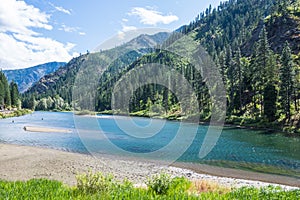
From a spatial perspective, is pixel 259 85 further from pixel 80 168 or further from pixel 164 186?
pixel 164 186

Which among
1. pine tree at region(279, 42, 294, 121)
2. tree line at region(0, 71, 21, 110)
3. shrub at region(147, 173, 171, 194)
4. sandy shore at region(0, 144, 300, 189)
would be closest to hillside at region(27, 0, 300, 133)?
pine tree at region(279, 42, 294, 121)

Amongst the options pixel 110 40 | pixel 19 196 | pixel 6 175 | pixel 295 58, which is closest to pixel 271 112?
pixel 295 58

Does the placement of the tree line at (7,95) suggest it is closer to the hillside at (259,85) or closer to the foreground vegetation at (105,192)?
the hillside at (259,85)

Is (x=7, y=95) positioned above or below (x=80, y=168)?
above

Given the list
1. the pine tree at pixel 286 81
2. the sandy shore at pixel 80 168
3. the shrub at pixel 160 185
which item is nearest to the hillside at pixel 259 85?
the pine tree at pixel 286 81

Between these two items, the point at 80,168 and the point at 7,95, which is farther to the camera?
the point at 7,95

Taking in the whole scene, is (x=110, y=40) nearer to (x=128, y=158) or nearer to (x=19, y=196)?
(x=128, y=158)

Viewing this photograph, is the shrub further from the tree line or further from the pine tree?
the tree line

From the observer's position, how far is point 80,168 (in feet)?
96.6

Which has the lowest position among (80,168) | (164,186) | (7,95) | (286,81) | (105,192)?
(80,168)

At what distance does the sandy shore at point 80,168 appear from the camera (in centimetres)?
2530

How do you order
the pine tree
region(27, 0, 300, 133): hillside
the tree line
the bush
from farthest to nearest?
the tree line → region(27, 0, 300, 133): hillside → the pine tree → the bush

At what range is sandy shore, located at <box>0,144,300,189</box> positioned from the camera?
25297 millimetres

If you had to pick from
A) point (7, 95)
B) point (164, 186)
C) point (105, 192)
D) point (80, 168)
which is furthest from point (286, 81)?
point (7, 95)
